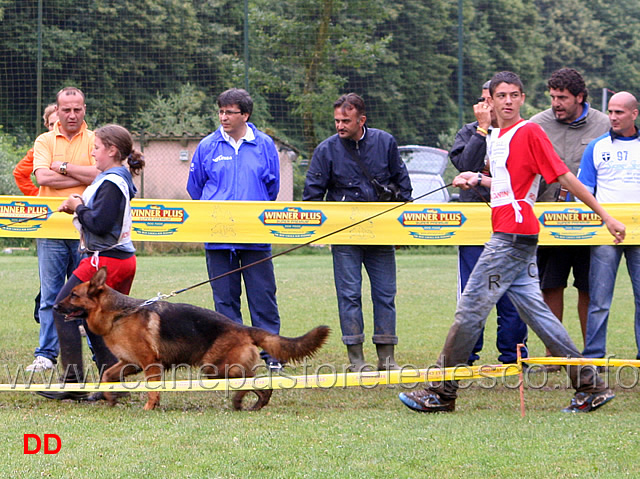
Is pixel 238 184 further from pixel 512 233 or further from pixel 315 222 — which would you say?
pixel 512 233

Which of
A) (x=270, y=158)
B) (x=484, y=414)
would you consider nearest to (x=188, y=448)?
(x=484, y=414)

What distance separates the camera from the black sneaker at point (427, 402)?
5.25 meters

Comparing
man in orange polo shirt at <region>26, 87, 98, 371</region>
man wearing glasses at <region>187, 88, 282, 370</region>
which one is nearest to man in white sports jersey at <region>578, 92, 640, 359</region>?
man wearing glasses at <region>187, 88, 282, 370</region>

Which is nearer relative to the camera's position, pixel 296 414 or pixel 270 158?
pixel 296 414

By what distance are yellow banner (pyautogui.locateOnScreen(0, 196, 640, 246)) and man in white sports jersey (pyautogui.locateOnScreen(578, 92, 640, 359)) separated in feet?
0.64

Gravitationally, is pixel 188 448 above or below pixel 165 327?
below

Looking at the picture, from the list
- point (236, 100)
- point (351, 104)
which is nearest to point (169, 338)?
point (236, 100)

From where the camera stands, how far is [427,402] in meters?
5.25

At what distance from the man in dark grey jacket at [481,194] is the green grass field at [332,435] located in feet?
1.09

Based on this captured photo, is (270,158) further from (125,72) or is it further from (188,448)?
(125,72)

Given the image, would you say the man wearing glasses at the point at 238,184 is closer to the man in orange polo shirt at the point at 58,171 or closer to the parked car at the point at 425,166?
the man in orange polo shirt at the point at 58,171

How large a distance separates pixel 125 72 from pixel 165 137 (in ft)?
7.46

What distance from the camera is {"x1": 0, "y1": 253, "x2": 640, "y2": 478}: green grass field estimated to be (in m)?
3.97

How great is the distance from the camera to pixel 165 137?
2216cm
